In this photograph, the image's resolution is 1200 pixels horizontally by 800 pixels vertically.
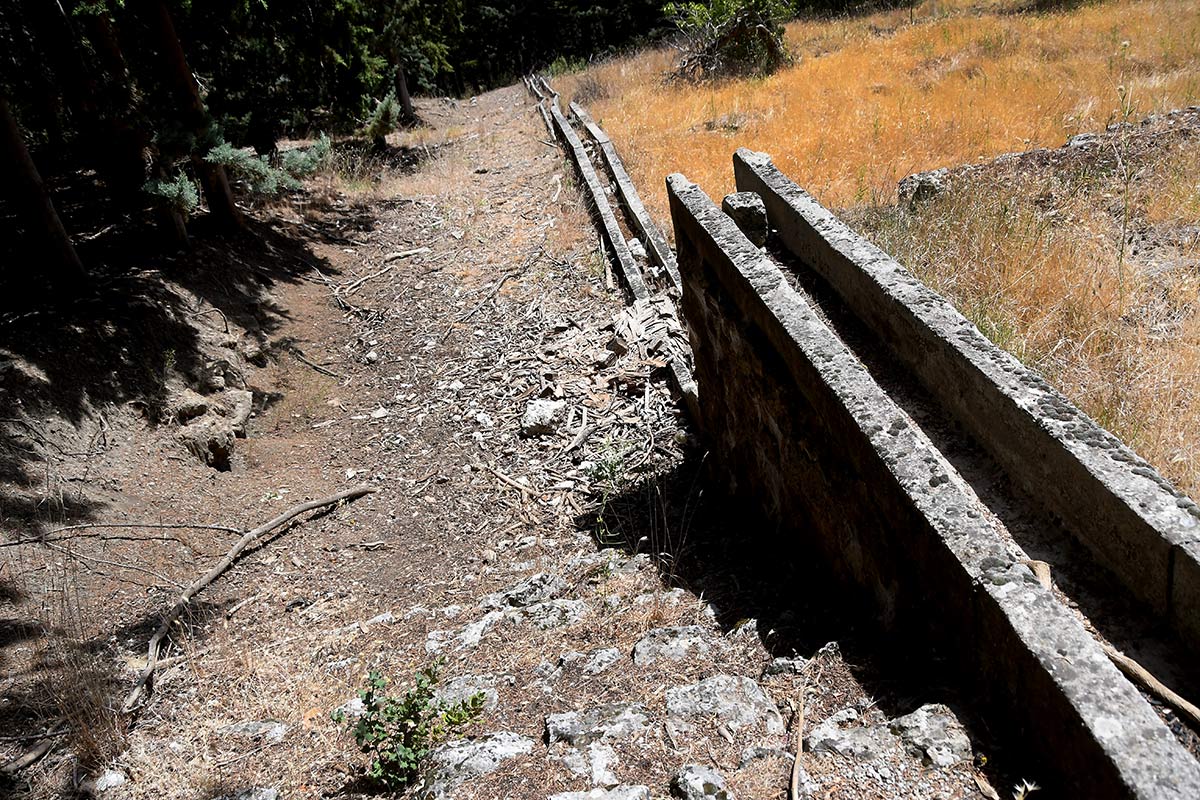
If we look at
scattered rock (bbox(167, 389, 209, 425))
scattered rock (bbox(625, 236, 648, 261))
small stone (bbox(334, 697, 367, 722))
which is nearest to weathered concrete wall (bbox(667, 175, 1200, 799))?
small stone (bbox(334, 697, 367, 722))

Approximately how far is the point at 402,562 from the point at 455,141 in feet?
43.3

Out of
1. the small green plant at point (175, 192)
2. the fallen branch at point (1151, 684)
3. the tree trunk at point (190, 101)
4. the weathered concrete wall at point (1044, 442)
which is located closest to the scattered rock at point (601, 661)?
the weathered concrete wall at point (1044, 442)

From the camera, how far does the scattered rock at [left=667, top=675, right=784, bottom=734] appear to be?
2.73 m

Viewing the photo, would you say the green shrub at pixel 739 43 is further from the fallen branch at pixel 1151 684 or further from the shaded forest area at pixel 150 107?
the fallen branch at pixel 1151 684

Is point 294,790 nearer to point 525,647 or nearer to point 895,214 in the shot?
point 525,647

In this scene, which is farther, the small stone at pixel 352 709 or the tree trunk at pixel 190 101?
the tree trunk at pixel 190 101

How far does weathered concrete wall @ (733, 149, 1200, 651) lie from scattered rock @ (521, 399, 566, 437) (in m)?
2.94

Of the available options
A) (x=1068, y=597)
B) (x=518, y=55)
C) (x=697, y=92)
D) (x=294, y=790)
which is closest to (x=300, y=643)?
(x=294, y=790)

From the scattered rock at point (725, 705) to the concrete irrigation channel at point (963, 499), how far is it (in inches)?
23.7

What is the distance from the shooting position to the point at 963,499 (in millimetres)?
2621

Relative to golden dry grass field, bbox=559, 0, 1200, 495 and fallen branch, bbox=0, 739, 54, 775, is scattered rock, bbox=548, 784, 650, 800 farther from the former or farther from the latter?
golden dry grass field, bbox=559, 0, 1200, 495

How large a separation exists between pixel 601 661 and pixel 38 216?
6.12m

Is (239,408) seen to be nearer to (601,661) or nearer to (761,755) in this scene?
(601,661)

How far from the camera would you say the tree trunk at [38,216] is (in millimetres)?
6305
